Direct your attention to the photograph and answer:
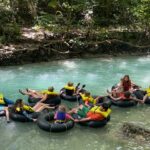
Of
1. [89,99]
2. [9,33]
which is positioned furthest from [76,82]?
[9,33]

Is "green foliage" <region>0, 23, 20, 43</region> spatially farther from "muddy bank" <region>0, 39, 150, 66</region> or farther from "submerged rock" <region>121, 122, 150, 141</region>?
"submerged rock" <region>121, 122, 150, 141</region>

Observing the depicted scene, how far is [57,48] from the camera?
738 inches

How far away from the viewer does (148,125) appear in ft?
34.9

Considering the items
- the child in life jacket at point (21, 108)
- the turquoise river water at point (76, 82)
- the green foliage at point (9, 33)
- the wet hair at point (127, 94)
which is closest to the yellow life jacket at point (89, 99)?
the turquoise river water at point (76, 82)

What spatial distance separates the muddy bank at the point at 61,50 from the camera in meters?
17.2

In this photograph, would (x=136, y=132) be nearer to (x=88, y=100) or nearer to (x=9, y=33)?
(x=88, y=100)

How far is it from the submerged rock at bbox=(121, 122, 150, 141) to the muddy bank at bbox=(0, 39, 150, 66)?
867 cm

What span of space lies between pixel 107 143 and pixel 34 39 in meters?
10.6

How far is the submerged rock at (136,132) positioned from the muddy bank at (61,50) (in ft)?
28.4

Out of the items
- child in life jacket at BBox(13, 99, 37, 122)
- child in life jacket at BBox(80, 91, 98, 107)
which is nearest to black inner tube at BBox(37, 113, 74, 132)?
child in life jacket at BBox(13, 99, 37, 122)

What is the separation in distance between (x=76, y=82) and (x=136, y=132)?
5297 mm

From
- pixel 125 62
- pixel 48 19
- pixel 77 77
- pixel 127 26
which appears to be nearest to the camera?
pixel 77 77

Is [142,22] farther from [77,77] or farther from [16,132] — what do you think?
[16,132]

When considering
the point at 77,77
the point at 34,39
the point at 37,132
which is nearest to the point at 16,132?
the point at 37,132
